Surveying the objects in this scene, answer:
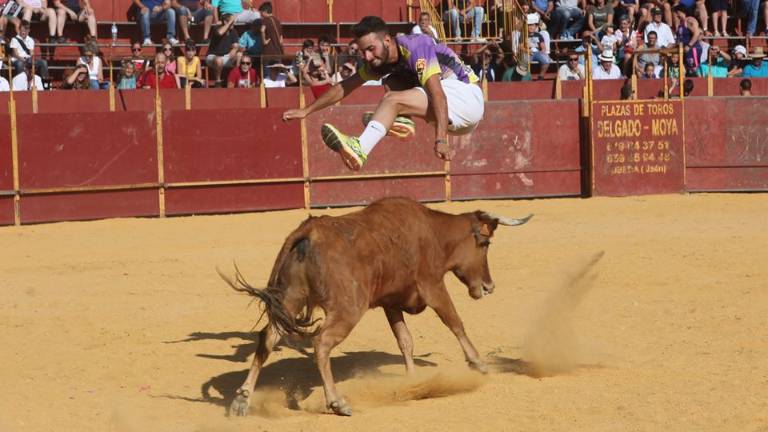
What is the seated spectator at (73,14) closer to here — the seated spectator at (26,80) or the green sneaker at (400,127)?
the seated spectator at (26,80)

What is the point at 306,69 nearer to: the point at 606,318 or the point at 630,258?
the point at 630,258

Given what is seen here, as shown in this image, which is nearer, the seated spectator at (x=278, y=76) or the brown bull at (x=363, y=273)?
the brown bull at (x=363, y=273)

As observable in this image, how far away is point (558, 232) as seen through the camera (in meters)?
14.5

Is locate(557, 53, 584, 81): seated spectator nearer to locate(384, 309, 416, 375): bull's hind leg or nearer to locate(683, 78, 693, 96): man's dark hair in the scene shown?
locate(683, 78, 693, 96): man's dark hair

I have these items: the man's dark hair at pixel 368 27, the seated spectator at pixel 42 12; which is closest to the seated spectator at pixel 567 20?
the seated spectator at pixel 42 12

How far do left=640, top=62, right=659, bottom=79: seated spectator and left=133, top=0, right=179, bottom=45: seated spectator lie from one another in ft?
24.8

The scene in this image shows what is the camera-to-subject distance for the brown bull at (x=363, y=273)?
263 inches

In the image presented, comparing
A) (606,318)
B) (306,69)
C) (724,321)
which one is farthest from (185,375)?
(306,69)

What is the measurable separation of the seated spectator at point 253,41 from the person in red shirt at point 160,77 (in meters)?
1.16

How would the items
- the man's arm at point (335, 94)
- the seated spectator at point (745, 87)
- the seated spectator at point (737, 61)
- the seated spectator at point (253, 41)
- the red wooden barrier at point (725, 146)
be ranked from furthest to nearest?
the seated spectator at point (737, 61), the seated spectator at point (745, 87), the red wooden barrier at point (725, 146), the seated spectator at point (253, 41), the man's arm at point (335, 94)

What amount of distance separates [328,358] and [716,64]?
1658 cm

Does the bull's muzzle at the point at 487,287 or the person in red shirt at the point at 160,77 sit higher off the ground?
the person in red shirt at the point at 160,77

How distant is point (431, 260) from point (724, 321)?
2.76m

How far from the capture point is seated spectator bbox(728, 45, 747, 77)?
70.0 feet
